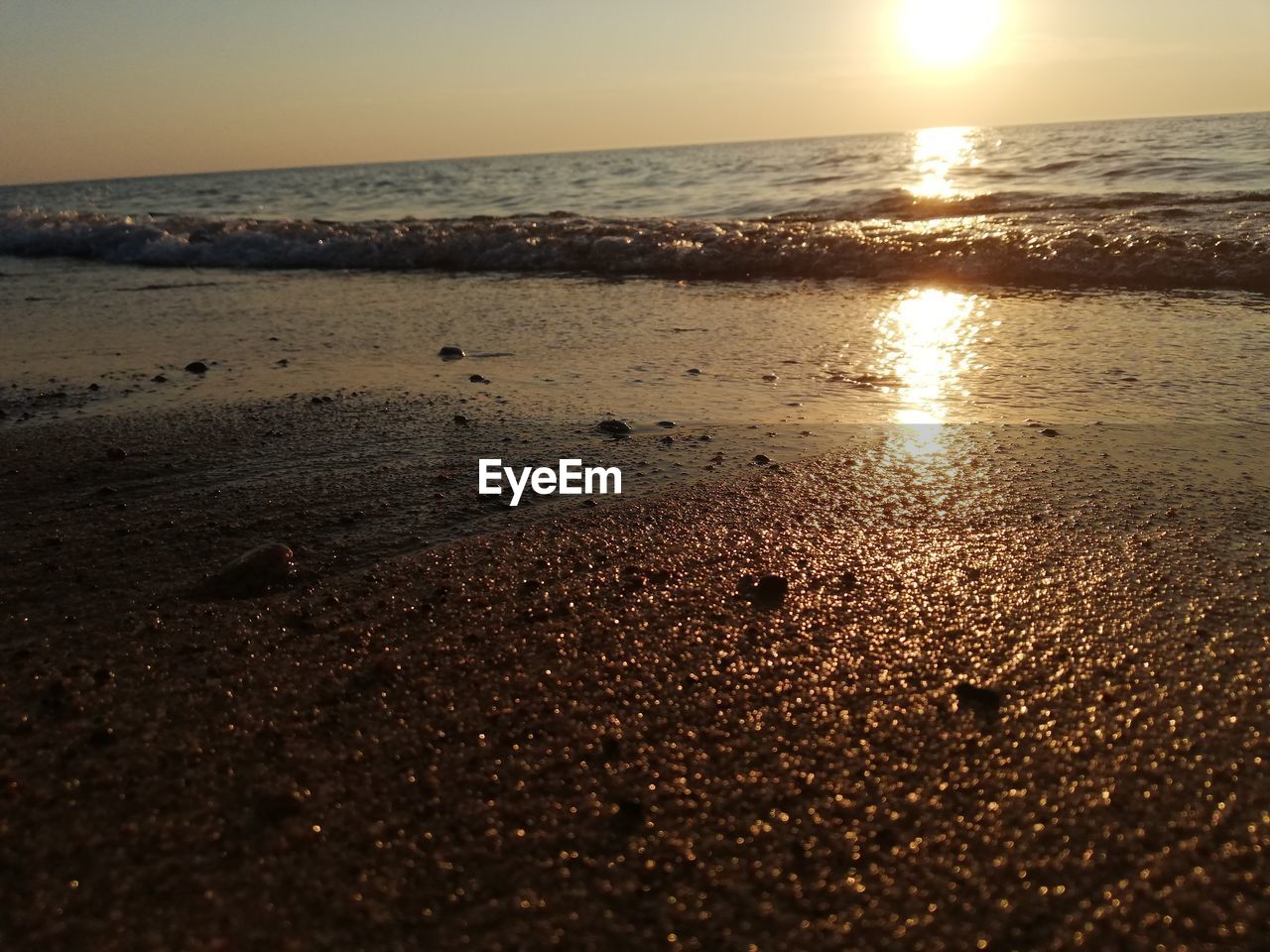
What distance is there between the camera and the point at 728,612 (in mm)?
1906

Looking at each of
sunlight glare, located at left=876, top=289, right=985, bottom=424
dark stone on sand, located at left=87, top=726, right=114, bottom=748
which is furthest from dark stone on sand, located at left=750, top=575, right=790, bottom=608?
sunlight glare, located at left=876, top=289, right=985, bottom=424

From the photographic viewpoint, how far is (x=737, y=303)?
630cm

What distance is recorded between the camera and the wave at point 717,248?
21.8 feet

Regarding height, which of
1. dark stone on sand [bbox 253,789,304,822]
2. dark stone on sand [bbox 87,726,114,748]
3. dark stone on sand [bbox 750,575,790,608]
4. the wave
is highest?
the wave

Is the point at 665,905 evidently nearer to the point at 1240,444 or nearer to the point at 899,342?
the point at 1240,444

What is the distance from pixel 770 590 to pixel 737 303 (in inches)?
181

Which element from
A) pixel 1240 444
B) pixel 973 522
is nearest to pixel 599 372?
pixel 973 522

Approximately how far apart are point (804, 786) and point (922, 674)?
0.42 metres

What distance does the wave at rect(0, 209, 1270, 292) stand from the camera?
664cm

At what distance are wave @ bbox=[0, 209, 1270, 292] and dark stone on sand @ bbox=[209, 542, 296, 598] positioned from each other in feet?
19.9

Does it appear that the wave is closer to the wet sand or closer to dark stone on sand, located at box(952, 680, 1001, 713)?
the wet sand

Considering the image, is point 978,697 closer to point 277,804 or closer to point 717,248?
point 277,804

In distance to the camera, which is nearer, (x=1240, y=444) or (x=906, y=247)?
(x=1240, y=444)

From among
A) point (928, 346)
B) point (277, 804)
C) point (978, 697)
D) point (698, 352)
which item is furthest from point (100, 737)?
point (928, 346)
